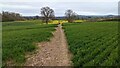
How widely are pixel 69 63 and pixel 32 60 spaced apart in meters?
2.65

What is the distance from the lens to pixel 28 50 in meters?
19.1

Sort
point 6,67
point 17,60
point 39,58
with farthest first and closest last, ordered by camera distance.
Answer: point 39,58 < point 17,60 < point 6,67

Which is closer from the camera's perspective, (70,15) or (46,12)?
(46,12)

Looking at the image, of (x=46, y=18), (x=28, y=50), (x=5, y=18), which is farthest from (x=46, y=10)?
(x=28, y=50)

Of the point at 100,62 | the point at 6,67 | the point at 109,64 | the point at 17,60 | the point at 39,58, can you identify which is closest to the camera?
the point at 109,64

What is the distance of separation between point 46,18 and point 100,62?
12665cm

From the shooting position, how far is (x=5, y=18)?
132 metres

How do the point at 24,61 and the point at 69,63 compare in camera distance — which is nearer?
the point at 69,63

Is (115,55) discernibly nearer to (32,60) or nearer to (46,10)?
(32,60)

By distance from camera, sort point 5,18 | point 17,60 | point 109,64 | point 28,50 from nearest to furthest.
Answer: point 109,64 → point 17,60 → point 28,50 → point 5,18

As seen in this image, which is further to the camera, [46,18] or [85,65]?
[46,18]

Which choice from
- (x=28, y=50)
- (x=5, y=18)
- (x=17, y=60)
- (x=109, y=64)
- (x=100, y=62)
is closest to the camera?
(x=109, y=64)

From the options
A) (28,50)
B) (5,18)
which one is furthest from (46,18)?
(28,50)

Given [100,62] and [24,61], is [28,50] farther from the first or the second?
[100,62]
